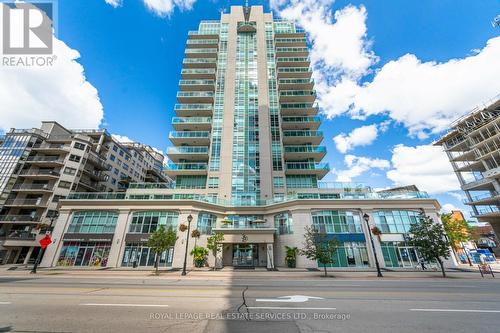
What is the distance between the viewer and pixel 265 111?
1789 inches

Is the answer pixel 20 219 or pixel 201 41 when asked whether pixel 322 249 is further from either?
pixel 201 41

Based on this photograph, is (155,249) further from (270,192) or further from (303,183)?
(303,183)

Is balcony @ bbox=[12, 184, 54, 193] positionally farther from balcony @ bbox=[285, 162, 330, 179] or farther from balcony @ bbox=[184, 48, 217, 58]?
balcony @ bbox=[285, 162, 330, 179]

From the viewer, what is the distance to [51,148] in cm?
4422

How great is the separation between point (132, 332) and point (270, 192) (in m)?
32.9

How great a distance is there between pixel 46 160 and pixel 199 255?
43.3 metres

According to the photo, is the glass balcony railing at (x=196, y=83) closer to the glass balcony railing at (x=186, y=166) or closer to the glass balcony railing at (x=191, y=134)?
the glass balcony railing at (x=191, y=134)

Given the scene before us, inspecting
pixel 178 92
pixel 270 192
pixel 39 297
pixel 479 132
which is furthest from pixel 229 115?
pixel 479 132

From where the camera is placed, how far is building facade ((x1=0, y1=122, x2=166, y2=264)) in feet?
123

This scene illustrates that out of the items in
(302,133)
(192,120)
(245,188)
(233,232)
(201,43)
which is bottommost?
(233,232)

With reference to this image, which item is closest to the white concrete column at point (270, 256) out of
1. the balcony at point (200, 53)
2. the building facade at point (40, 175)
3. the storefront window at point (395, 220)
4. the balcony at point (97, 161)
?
the storefront window at point (395, 220)

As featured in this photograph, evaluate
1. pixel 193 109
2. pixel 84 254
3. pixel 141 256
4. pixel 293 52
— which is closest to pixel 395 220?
pixel 141 256

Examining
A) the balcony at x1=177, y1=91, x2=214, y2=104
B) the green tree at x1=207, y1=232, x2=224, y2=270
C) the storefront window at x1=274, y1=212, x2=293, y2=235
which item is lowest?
the green tree at x1=207, y1=232, x2=224, y2=270

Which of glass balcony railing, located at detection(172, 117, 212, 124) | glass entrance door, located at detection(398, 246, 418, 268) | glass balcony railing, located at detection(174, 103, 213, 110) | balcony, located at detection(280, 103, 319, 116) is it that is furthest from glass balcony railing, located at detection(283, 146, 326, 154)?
glass entrance door, located at detection(398, 246, 418, 268)
